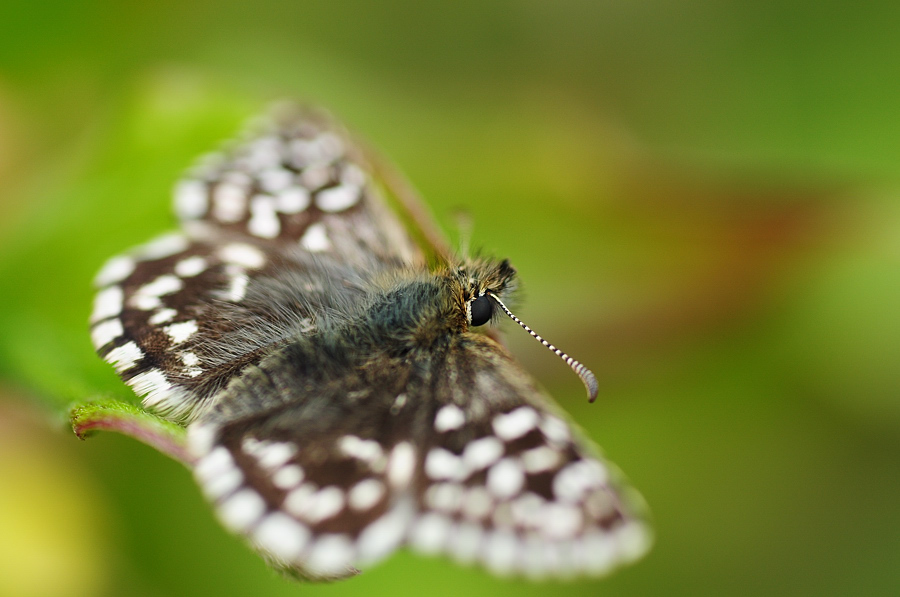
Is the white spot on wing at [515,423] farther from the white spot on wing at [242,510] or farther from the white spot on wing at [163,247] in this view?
the white spot on wing at [163,247]

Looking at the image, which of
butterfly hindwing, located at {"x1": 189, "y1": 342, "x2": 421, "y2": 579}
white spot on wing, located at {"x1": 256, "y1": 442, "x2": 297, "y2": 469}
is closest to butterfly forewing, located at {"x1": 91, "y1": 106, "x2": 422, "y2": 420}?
butterfly hindwing, located at {"x1": 189, "y1": 342, "x2": 421, "y2": 579}

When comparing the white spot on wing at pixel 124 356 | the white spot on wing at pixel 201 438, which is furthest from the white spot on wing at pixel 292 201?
the white spot on wing at pixel 201 438

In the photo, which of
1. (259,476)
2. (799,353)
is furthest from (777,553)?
(259,476)

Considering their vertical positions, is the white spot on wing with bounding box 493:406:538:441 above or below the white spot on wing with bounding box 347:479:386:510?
above

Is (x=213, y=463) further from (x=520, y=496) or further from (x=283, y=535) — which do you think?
(x=520, y=496)

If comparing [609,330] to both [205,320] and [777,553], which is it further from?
[205,320]

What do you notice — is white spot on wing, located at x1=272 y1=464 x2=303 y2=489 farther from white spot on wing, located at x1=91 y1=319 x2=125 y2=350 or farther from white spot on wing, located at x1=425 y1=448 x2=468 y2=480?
white spot on wing, located at x1=91 y1=319 x2=125 y2=350

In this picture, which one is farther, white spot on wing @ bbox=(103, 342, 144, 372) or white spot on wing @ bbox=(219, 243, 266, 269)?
white spot on wing @ bbox=(219, 243, 266, 269)
